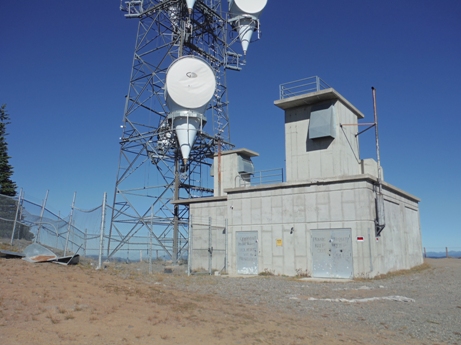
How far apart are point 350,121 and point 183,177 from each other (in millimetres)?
14187

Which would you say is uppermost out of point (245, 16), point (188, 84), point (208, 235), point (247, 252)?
point (245, 16)

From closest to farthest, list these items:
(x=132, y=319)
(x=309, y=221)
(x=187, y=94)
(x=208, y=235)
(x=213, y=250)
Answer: (x=132, y=319) → (x=309, y=221) → (x=213, y=250) → (x=208, y=235) → (x=187, y=94)

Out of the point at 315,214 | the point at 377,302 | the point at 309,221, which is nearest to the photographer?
the point at 377,302

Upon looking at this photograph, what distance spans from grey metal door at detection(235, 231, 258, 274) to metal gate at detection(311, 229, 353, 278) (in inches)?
141

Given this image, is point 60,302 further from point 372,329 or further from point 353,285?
point 353,285

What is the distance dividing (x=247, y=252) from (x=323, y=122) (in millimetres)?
8845

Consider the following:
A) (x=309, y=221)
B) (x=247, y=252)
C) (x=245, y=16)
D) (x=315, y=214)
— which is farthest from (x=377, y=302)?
(x=245, y=16)

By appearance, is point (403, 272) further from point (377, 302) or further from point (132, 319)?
point (132, 319)

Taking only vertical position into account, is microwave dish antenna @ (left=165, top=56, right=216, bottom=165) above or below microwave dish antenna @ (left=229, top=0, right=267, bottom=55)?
below

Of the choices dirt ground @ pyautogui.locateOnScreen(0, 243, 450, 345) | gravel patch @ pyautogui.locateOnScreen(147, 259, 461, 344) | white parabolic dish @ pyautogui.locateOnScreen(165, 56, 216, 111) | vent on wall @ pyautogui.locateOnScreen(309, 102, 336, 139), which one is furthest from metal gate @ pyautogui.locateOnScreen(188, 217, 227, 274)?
dirt ground @ pyautogui.locateOnScreen(0, 243, 450, 345)

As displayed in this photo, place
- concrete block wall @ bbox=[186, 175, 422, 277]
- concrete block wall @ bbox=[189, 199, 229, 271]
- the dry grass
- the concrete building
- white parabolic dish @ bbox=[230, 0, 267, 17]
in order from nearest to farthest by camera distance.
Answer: concrete block wall @ bbox=[186, 175, 422, 277]
the concrete building
the dry grass
concrete block wall @ bbox=[189, 199, 229, 271]
white parabolic dish @ bbox=[230, 0, 267, 17]

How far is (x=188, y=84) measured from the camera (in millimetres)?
30797

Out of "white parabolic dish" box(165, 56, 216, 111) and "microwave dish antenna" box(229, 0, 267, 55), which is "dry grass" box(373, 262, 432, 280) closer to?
"white parabolic dish" box(165, 56, 216, 111)

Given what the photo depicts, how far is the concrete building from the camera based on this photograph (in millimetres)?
21031
